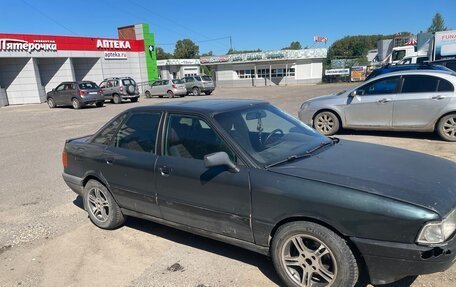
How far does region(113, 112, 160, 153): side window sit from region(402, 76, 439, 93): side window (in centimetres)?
646

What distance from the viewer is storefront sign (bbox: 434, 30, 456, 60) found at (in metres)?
24.8

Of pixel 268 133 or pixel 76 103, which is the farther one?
pixel 76 103

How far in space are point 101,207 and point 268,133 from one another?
232cm

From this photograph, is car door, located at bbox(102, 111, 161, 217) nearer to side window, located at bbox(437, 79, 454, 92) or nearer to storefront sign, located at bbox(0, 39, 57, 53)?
side window, located at bbox(437, 79, 454, 92)

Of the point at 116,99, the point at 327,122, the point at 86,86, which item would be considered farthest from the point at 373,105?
the point at 116,99

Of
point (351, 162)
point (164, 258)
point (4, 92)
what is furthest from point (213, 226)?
point (4, 92)

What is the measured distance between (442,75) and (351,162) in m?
6.14

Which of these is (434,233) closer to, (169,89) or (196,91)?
(169,89)

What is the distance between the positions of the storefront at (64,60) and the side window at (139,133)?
27.5 metres

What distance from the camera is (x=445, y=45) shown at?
1000 inches

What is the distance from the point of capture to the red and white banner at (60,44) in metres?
26.6

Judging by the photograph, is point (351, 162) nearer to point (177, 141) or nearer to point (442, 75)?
point (177, 141)

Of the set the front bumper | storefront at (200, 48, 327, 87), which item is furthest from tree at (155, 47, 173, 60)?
the front bumper

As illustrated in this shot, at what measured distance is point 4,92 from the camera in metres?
27.8
